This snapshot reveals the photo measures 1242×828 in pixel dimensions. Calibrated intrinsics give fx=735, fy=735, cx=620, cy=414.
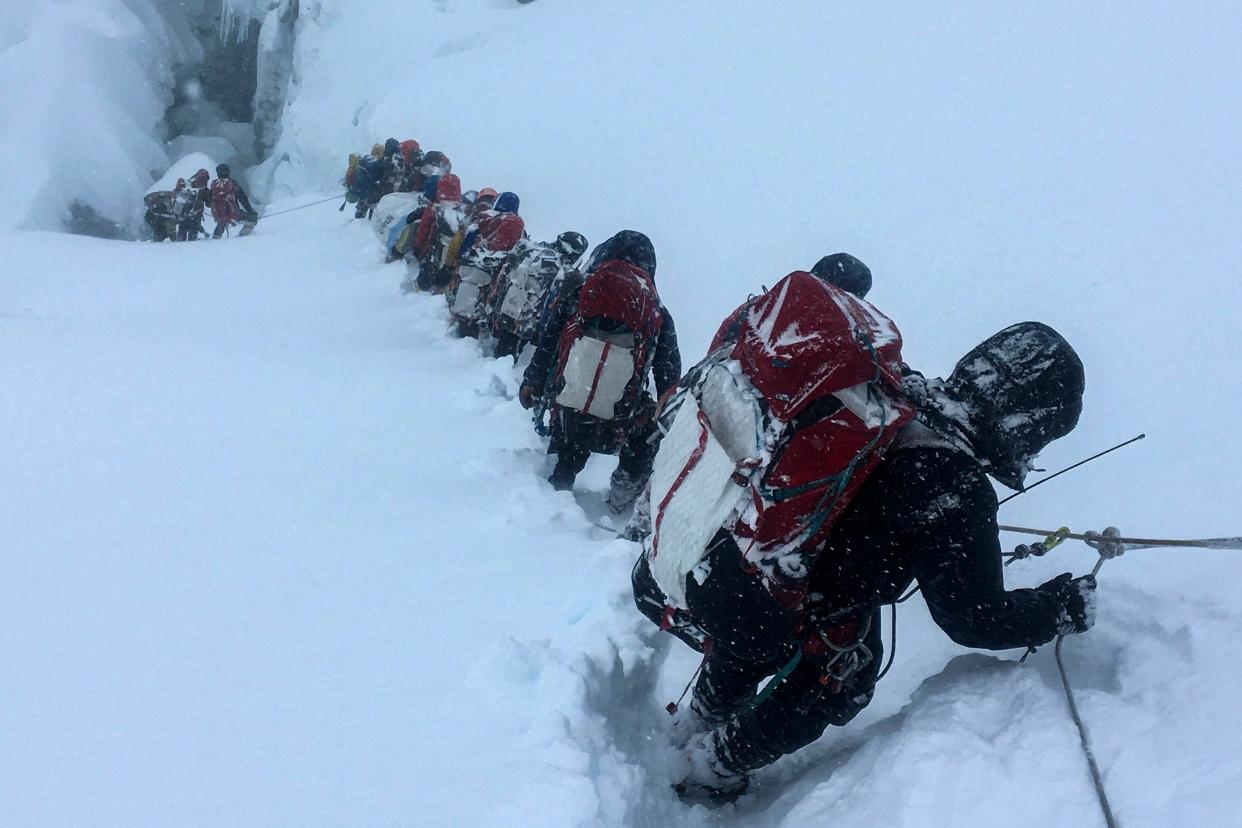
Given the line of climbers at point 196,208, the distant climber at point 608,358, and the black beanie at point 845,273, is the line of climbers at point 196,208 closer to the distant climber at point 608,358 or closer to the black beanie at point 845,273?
the distant climber at point 608,358

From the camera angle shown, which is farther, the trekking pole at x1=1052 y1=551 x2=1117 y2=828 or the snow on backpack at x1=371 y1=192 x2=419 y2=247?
the snow on backpack at x1=371 y1=192 x2=419 y2=247

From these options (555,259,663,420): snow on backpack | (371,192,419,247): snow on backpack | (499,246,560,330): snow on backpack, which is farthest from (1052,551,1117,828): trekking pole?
(371,192,419,247): snow on backpack

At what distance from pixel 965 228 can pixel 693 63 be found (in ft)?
21.9

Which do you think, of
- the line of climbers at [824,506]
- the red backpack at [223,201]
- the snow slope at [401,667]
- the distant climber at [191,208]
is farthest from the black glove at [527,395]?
the distant climber at [191,208]

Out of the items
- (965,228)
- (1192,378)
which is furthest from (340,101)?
(1192,378)

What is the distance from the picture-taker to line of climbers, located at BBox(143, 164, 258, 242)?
45.3 ft

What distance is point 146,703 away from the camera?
5.89 ft

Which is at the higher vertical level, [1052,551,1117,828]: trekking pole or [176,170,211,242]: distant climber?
[1052,551,1117,828]: trekking pole

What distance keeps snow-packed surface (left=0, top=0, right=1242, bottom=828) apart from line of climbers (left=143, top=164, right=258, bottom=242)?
18.6 ft

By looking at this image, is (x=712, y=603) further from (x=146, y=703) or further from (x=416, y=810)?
(x=146, y=703)

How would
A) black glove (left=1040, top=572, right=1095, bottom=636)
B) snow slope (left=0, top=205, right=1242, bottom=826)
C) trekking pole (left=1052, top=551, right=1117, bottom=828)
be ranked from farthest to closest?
black glove (left=1040, top=572, right=1095, bottom=636) < snow slope (left=0, top=205, right=1242, bottom=826) < trekking pole (left=1052, top=551, right=1117, bottom=828)

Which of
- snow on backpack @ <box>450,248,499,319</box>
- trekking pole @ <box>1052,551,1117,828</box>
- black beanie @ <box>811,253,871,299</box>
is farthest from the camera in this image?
snow on backpack @ <box>450,248,499,319</box>

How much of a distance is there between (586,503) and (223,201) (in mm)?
12973

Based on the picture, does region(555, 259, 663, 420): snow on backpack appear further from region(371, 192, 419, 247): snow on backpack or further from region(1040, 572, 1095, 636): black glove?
region(371, 192, 419, 247): snow on backpack
